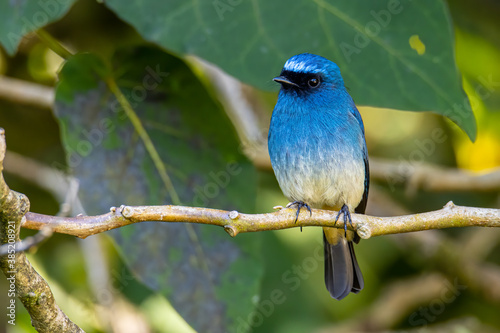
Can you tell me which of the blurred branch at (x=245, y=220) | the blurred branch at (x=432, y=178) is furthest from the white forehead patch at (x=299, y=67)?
the blurred branch at (x=432, y=178)

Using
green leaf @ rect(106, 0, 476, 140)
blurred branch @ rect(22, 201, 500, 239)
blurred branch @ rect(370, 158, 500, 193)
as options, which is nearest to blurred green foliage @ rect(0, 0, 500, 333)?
green leaf @ rect(106, 0, 476, 140)

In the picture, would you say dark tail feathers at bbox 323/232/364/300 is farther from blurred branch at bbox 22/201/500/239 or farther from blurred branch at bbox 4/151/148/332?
blurred branch at bbox 4/151/148/332

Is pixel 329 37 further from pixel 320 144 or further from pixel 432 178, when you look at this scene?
pixel 432 178

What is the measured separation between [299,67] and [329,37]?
0.85 feet

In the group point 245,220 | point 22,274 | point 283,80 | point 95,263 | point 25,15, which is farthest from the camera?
point 95,263

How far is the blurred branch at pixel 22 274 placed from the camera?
1724 millimetres

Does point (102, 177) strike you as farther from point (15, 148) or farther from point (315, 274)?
point (315, 274)

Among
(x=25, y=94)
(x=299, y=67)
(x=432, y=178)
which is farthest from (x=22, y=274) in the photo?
(x=432, y=178)

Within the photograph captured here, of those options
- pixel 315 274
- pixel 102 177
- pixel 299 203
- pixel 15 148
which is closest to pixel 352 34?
pixel 299 203

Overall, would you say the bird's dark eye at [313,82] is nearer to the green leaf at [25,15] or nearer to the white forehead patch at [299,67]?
the white forehead patch at [299,67]

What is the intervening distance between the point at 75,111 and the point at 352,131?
144 cm

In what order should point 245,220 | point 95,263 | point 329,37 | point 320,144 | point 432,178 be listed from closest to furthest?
1. point 245,220
2. point 329,37
3. point 320,144
4. point 95,263
5. point 432,178

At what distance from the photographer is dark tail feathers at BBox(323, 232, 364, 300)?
3314 millimetres

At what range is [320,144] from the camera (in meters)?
3.23
